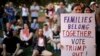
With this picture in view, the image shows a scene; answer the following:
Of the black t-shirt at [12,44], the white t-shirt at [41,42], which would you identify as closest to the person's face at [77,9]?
the white t-shirt at [41,42]

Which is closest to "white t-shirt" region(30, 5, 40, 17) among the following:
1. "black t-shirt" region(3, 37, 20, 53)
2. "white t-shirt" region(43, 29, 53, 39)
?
"white t-shirt" region(43, 29, 53, 39)

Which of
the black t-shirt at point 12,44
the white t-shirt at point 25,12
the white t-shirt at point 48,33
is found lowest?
the black t-shirt at point 12,44

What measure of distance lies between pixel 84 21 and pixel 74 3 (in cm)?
26

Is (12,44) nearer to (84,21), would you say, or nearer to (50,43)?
(50,43)

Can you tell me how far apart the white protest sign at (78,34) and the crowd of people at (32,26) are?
0.21 ft

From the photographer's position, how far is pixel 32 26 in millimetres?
4391

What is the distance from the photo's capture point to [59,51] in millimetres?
4402

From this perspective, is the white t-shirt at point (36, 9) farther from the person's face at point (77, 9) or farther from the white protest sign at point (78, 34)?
the person's face at point (77, 9)

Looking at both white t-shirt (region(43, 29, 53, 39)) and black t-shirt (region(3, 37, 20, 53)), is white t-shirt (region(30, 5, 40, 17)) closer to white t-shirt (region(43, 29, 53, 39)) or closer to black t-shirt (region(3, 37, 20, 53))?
white t-shirt (region(43, 29, 53, 39))

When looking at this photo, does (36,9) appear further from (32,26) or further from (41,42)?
(41,42)

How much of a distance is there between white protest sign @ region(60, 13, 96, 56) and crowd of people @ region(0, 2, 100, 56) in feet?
0.21

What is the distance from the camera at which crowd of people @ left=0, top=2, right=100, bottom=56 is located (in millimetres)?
4324

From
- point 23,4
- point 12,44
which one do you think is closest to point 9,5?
point 23,4

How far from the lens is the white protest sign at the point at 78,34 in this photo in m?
4.32
